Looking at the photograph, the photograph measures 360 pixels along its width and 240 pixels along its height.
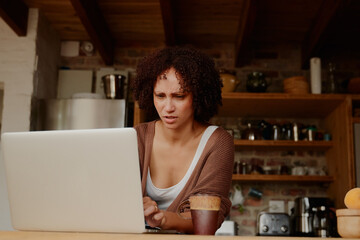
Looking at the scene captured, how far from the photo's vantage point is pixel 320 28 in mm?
3711

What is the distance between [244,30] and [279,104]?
68 cm

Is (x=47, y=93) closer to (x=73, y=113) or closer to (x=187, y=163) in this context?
(x=73, y=113)

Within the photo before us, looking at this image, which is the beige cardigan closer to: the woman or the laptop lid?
the woman

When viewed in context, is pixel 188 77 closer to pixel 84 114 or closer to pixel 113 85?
pixel 84 114

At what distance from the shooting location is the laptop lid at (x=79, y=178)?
39.5 inches

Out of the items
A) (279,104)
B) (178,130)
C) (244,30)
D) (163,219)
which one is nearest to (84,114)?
(244,30)

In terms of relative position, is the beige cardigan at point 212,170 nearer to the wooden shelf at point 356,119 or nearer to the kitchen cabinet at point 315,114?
the kitchen cabinet at point 315,114

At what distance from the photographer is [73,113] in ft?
12.4

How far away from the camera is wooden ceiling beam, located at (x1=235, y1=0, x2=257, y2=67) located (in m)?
3.42

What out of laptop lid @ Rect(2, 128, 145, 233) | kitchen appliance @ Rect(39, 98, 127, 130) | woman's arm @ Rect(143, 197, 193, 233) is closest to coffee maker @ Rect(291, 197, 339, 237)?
kitchen appliance @ Rect(39, 98, 127, 130)

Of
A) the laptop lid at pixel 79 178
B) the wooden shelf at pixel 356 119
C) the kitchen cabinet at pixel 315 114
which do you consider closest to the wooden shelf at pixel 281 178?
the kitchen cabinet at pixel 315 114

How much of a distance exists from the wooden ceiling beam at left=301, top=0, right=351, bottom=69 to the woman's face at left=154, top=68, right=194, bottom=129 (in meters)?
2.01

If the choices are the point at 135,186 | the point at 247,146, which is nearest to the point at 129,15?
the point at 247,146

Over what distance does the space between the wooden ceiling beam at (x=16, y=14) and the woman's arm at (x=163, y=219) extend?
102 inches
